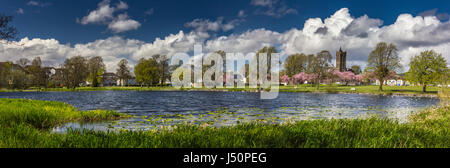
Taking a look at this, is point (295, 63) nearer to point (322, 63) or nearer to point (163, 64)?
point (322, 63)

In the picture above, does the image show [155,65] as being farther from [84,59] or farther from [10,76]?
[10,76]

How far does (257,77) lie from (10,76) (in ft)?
228

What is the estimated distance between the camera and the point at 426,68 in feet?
172

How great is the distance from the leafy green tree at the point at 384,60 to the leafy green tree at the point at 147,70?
68.3m

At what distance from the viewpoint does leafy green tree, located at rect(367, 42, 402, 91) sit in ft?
176

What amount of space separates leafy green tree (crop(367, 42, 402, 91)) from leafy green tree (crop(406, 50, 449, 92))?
10.7 feet

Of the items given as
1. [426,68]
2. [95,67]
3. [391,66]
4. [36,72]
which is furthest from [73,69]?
[426,68]

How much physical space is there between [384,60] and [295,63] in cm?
2998

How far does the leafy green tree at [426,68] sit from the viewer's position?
166 feet

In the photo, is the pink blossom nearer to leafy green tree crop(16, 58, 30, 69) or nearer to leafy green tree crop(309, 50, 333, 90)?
leafy green tree crop(309, 50, 333, 90)

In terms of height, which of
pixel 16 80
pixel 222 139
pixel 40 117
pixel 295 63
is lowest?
pixel 40 117

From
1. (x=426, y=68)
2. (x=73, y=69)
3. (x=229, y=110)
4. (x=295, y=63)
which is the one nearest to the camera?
(x=229, y=110)

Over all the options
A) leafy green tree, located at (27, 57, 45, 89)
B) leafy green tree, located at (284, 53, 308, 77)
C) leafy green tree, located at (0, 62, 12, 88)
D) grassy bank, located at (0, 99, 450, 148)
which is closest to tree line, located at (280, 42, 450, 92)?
leafy green tree, located at (284, 53, 308, 77)
